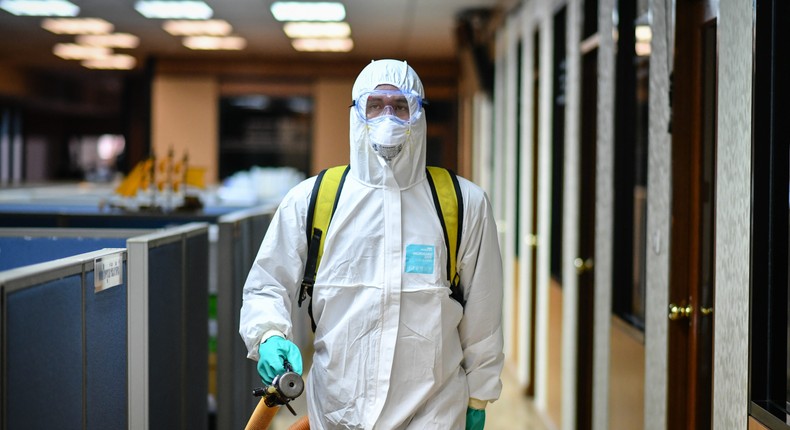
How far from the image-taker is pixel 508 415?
16.6 feet

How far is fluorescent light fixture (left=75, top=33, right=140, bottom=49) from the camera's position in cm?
934

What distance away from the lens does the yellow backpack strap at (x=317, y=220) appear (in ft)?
6.93

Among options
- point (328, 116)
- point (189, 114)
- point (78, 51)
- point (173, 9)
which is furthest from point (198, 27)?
point (328, 116)

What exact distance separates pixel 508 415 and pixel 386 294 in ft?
10.5

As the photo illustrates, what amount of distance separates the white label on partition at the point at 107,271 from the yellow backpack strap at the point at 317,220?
417mm

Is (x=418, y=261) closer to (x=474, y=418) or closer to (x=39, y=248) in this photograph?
(x=474, y=418)

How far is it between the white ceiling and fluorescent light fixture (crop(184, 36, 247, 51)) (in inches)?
4.6

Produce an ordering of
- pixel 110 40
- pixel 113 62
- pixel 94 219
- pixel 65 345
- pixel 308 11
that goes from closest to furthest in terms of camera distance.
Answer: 1. pixel 65 345
2. pixel 94 219
3. pixel 308 11
4. pixel 110 40
5. pixel 113 62

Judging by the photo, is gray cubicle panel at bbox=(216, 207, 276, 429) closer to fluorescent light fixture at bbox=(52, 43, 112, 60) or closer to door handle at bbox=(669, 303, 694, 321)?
door handle at bbox=(669, 303, 694, 321)

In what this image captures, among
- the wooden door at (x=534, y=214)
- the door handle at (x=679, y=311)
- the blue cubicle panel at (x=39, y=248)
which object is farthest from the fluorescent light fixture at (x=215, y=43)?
the door handle at (x=679, y=311)

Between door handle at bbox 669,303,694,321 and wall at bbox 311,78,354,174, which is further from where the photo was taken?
wall at bbox 311,78,354,174

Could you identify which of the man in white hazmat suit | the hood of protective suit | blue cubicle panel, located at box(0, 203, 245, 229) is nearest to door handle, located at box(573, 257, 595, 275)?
blue cubicle panel, located at box(0, 203, 245, 229)

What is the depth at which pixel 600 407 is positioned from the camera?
3623 mm

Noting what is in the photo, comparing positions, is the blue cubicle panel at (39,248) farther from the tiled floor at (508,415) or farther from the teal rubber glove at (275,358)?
the tiled floor at (508,415)
